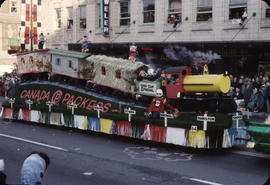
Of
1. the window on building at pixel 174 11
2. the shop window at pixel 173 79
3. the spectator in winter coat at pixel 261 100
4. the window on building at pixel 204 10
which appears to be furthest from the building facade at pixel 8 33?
the shop window at pixel 173 79

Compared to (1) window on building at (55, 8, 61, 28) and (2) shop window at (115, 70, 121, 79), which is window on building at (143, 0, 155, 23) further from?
(2) shop window at (115, 70, 121, 79)

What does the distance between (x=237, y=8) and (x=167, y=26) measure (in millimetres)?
5065

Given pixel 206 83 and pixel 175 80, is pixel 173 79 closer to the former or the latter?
pixel 175 80

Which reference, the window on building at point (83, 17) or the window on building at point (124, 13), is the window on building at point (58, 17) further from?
the window on building at point (124, 13)

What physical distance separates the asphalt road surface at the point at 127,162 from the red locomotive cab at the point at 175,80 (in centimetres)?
175

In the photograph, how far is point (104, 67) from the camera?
1312 cm

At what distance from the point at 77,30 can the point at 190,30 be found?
37.3 ft

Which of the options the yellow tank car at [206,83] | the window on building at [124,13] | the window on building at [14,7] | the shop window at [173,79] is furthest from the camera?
the window on building at [14,7]

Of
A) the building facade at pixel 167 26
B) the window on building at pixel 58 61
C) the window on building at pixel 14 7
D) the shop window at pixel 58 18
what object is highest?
the window on building at pixel 14 7

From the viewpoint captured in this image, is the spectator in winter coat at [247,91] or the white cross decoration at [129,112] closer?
the white cross decoration at [129,112]

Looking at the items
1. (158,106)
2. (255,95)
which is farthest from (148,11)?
(158,106)

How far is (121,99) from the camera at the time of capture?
12492mm

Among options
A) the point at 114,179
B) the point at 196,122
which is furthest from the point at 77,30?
the point at 114,179

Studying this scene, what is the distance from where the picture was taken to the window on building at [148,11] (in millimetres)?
24469
